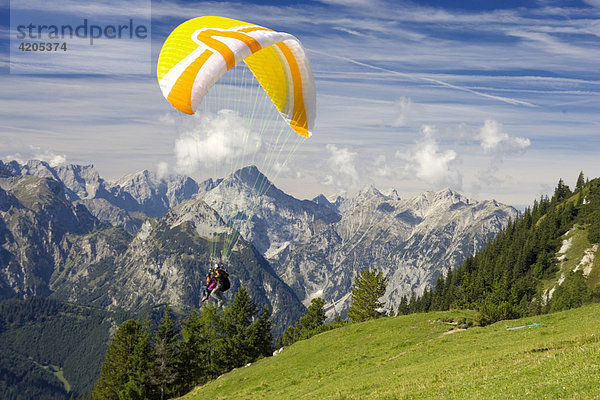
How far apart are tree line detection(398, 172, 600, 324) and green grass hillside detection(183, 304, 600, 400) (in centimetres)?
3452

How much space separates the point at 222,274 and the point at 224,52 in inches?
521

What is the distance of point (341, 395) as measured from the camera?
84.5 ft

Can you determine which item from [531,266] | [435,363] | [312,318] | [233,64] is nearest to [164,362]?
[435,363]

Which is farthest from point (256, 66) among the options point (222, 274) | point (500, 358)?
point (500, 358)

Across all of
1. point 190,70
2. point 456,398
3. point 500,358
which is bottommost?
point 500,358

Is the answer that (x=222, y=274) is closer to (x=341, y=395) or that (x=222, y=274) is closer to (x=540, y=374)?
(x=341, y=395)

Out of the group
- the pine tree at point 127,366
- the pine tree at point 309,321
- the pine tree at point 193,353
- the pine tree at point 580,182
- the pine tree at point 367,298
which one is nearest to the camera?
the pine tree at point 127,366

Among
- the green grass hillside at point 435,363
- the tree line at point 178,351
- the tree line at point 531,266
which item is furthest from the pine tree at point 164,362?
the tree line at point 531,266

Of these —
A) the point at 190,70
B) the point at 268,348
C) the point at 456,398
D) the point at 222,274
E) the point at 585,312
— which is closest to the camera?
the point at 456,398

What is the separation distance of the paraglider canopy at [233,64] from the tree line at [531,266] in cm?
5598

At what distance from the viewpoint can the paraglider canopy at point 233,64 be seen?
24.2 metres

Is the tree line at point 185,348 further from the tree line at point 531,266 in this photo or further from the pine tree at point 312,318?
the tree line at point 531,266

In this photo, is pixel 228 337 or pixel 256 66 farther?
pixel 228 337

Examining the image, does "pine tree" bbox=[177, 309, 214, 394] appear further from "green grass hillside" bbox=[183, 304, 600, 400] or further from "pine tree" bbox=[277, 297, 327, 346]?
"pine tree" bbox=[277, 297, 327, 346]
